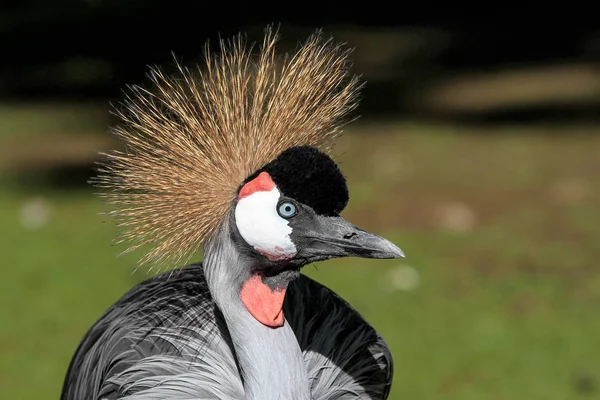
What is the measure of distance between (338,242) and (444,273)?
230 cm

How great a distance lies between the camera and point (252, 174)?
1923 millimetres

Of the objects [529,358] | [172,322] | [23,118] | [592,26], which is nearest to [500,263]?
[529,358]

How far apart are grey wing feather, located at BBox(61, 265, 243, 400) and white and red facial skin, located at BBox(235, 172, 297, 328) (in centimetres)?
21

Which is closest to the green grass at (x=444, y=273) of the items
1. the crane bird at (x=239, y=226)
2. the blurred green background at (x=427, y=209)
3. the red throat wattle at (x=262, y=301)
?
the blurred green background at (x=427, y=209)

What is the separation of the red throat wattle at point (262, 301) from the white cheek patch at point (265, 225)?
0.28ft

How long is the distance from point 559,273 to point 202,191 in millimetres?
2446

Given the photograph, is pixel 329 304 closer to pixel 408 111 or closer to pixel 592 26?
pixel 408 111

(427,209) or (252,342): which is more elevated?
(427,209)

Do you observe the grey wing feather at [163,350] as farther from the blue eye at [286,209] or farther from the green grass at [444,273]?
the green grass at [444,273]

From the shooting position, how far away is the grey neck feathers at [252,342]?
6.19 ft

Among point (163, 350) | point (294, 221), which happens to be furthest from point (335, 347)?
point (294, 221)

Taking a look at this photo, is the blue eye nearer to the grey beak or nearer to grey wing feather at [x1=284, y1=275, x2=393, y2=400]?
the grey beak

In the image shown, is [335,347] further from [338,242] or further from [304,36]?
[304,36]

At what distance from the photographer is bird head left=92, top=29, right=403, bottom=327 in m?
1.85
